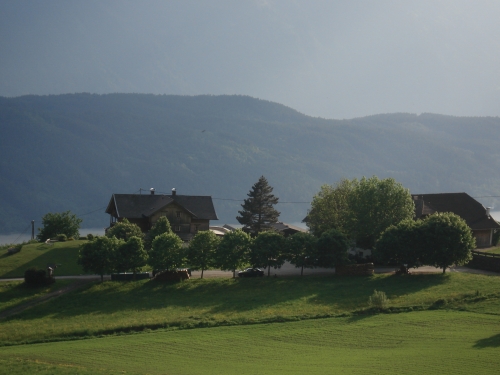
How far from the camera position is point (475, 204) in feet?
244

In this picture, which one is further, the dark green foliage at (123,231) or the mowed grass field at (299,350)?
the dark green foliage at (123,231)

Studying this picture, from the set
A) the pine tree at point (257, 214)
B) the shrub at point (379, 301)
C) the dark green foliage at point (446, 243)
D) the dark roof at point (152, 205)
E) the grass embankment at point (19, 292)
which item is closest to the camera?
the shrub at point (379, 301)

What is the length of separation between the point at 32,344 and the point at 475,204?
59705 mm

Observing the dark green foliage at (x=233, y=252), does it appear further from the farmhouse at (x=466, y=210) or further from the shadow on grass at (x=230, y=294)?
the farmhouse at (x=466, y=210)

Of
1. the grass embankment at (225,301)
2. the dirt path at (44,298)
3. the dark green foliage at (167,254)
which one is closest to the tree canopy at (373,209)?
the grass embankment at (225,301)

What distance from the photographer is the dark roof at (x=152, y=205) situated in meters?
72.2

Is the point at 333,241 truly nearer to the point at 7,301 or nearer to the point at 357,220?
the point at 357,220

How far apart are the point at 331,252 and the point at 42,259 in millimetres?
29987

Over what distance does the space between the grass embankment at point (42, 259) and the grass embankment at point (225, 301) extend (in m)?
8.40

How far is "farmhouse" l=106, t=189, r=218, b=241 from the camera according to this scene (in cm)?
7169

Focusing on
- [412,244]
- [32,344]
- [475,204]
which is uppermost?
[475,204]

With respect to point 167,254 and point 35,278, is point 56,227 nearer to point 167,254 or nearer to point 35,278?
point 35,278

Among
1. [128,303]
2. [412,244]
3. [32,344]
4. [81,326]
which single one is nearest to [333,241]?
[412,244]

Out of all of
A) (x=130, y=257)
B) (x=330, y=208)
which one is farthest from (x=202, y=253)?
(x=330, y=208)
